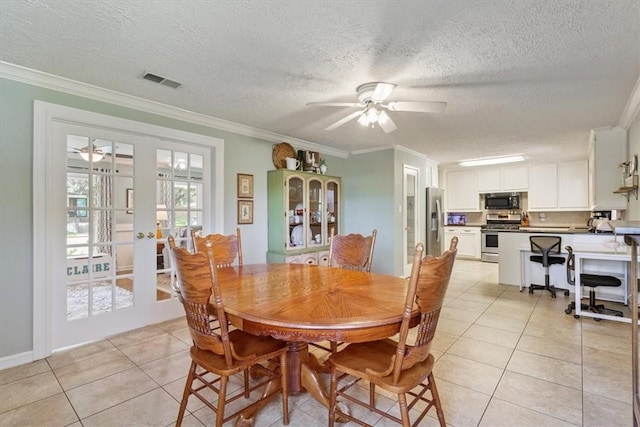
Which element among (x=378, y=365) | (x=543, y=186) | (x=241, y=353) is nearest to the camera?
(x=378, y=365)

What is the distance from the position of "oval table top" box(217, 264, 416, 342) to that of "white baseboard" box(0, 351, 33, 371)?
1.74 metres

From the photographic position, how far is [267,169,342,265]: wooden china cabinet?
160 inches

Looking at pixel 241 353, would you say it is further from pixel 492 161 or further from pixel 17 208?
pixel 492 161

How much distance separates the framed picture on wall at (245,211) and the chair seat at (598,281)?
12.9 feet

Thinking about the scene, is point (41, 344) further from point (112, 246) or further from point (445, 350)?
point (445, 350)

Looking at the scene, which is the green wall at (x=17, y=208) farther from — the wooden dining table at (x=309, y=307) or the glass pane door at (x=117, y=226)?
the wooden dining table at (x=309, y=307)

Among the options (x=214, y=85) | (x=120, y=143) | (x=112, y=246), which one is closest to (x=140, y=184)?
(x=120, y=143)

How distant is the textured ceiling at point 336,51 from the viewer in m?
1.69

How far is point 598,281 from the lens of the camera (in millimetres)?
3312

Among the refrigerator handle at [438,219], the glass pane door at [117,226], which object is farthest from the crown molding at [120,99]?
the refrigerator handle at [438,219]

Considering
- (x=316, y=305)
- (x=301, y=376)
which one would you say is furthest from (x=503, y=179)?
(x=316, y=305)

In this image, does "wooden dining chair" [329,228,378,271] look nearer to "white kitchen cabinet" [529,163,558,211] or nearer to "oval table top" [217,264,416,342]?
"oval table top" [217,264,416,342]

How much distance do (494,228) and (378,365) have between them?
6.47 m

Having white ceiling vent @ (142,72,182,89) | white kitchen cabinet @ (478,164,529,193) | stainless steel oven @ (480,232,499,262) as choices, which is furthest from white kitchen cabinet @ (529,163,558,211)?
white ceiling vent @ (142,72,182,89)
